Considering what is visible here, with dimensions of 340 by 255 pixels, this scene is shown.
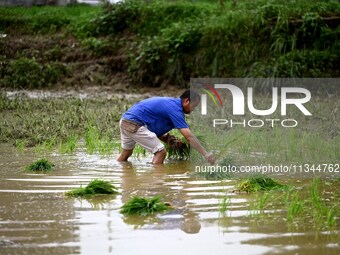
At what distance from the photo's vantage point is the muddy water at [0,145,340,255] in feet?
17.1

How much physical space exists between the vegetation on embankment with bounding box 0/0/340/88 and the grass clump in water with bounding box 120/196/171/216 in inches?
328

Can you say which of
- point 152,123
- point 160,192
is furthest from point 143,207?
point 152,123

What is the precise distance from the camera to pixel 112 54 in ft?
57.0

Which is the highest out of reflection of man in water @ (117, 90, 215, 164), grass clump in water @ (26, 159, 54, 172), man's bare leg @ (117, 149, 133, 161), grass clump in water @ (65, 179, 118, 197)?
reflection of man in water @ (117, 90, 215, 164)

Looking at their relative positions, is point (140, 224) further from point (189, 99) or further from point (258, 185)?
point (189, 99)

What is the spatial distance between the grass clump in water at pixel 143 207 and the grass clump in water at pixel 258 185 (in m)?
0.98

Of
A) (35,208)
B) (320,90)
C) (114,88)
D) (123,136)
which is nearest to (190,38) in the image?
(114,88)

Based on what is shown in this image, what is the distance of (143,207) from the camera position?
6137 millimetres

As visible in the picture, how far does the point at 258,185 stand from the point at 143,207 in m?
1.23

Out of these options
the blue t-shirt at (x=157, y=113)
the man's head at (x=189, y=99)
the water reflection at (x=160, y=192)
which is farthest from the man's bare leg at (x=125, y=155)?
the man's head at (x=189, y=99)

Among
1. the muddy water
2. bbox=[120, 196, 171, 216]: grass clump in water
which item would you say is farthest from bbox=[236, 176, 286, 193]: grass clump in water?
bbox=[120, 196, 171, 216]: grass clump in water

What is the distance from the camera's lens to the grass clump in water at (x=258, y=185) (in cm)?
695

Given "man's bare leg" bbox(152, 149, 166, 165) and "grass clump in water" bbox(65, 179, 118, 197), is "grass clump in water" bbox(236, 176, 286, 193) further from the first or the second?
"man's bare leg" bbox(152, 149, 166, 165)

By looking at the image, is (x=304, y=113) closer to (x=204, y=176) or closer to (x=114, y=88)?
Answer: (x=204, y=176)
